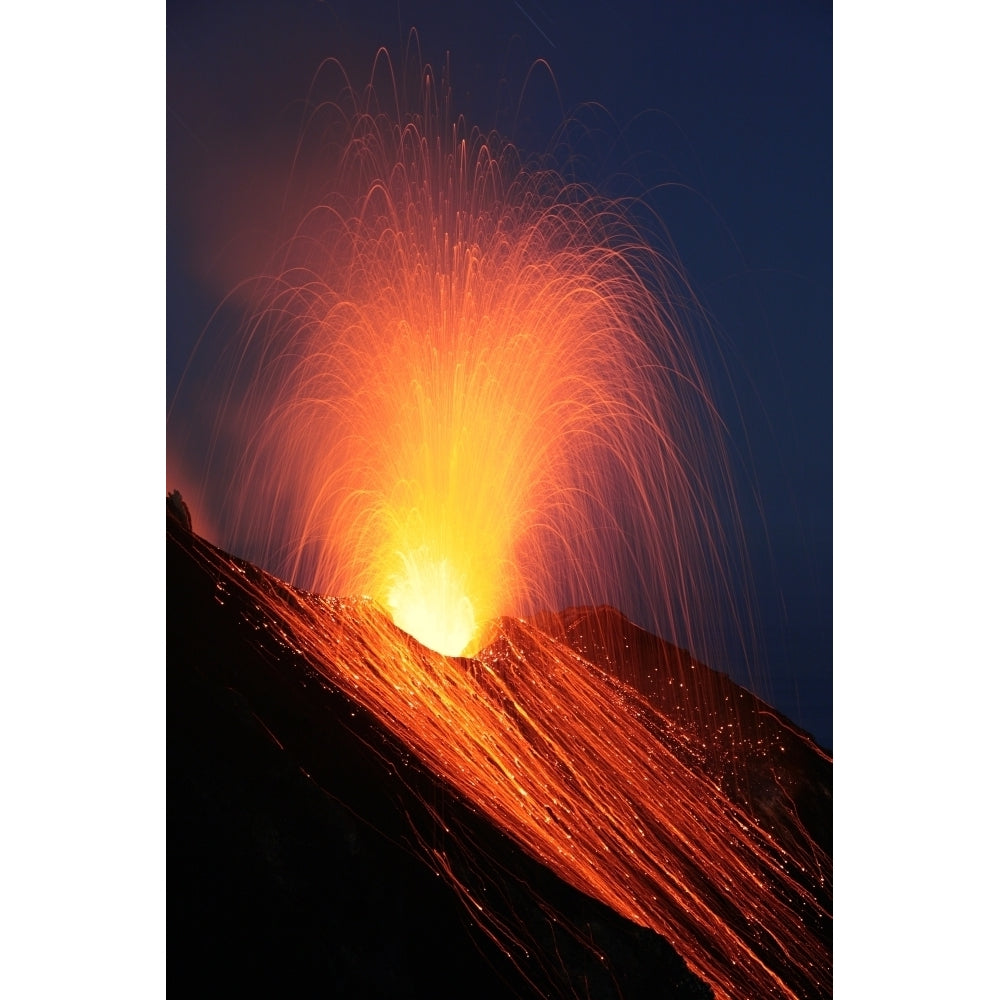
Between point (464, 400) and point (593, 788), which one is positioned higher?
point (464, 400)

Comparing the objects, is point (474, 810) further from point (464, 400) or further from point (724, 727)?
point (464, 400)

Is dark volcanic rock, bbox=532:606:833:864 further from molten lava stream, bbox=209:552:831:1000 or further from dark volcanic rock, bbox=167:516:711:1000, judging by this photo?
dark volcanic rock, bbox=167:516:711:1000

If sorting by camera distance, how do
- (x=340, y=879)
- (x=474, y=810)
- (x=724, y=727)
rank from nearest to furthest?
(x=340, y=879)
(x=474, y=810)
(x=724, y=727)

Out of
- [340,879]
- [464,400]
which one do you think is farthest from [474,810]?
[464,400]

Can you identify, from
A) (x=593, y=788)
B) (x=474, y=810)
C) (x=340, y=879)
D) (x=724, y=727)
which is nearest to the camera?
(x=340, y=879)

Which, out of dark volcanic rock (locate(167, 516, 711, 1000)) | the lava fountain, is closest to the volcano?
dark volcanic rock (locate(167, 516, 711, 1000))

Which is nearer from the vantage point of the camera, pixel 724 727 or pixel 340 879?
pixel 340 879

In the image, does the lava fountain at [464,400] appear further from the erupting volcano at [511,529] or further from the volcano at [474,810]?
the volcano at [474,810]
